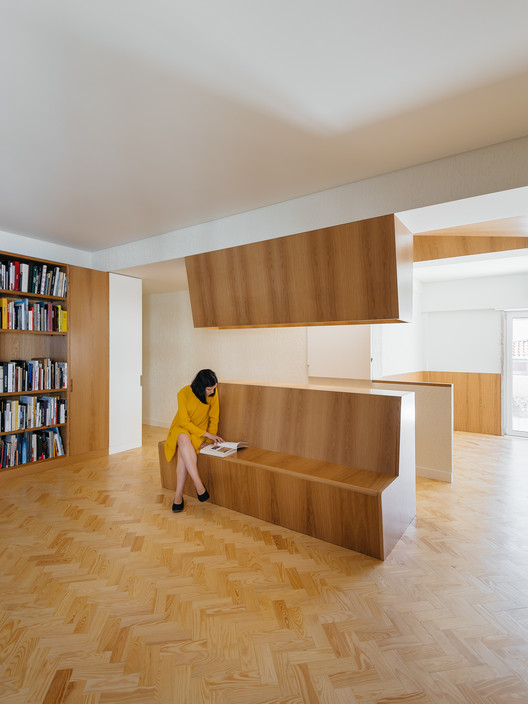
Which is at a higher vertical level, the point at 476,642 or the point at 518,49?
the point at 518,49

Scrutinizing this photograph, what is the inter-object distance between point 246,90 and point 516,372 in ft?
21.7

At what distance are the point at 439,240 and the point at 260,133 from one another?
274 centimetres

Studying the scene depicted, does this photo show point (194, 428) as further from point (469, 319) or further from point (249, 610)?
point (469, 319)

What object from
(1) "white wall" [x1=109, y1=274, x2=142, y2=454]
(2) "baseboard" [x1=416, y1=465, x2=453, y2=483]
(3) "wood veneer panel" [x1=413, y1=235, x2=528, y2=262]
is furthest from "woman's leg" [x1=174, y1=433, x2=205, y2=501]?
(3) "wood veneer panel" [x1=413, y1=235, x2=528, y2=262]

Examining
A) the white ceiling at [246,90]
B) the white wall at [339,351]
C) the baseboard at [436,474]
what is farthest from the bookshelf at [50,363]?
the baseboard at [436,474]

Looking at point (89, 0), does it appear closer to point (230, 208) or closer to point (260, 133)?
point (260, 133)

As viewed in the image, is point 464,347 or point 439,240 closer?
point 439,240

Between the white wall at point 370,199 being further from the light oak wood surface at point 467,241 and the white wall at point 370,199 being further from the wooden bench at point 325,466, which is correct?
the wooden bench at point 325,466

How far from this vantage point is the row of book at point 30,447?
4.34 meters

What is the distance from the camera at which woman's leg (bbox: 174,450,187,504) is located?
3547 millimetres

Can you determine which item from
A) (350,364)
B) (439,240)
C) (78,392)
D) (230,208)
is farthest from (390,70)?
(78,392)

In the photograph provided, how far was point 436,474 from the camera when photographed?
14.2 ft

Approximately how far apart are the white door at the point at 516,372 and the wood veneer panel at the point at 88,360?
21.6 ft

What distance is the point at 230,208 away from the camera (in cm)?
386
